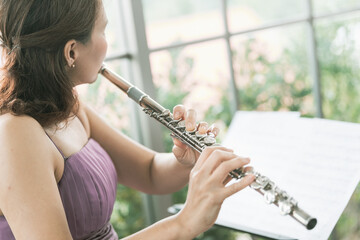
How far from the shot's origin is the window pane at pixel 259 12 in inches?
96.4

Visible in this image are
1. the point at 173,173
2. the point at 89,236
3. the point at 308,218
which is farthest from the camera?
the point at 173,173

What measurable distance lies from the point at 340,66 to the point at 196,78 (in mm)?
858

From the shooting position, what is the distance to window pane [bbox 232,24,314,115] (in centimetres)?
254

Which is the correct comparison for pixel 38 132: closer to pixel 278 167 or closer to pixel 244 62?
pixel 278 167

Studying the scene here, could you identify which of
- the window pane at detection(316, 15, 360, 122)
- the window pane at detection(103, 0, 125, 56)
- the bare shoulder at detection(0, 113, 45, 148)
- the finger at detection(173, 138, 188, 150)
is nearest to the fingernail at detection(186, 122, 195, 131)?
the finger at detection(173, 138, 188, 150)

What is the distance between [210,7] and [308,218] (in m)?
1.51

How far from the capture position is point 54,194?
3.76 ft

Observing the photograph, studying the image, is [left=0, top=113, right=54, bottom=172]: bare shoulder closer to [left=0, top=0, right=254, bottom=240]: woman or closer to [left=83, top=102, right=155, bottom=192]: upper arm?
[left=0, top=0, right=254, bottom=240]: woman

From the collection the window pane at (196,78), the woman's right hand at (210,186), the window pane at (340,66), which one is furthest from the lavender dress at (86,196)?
the window pane at (340,66)

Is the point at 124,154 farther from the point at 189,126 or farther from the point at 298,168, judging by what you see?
the point at 298,168

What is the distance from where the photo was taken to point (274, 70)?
8.64ft

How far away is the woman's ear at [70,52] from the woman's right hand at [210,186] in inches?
17.7

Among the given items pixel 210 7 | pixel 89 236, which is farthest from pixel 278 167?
pixel 210 7

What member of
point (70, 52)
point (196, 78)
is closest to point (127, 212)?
point (196, 78)
